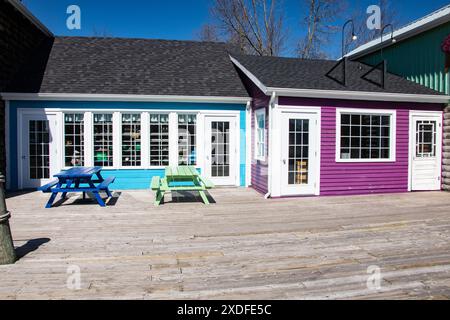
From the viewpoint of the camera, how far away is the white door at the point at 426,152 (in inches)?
404

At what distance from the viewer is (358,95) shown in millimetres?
9508

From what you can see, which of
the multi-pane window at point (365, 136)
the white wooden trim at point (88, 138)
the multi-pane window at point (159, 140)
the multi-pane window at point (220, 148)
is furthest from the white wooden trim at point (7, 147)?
the multi-pane window at point (365, 136)

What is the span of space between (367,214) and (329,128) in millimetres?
2855

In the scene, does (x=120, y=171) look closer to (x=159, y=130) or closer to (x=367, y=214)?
(x=159, y=130)

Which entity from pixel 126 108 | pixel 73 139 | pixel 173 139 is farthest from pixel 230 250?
pixel 73 139

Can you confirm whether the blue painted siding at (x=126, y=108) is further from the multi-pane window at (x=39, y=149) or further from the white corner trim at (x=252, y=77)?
the white corner trim at (x=252, y=77)

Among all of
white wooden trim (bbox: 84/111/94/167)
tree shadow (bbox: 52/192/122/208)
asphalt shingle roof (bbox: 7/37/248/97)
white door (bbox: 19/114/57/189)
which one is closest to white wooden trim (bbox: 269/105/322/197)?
asphalt shingle roof (bbox: 7/37/248/97)

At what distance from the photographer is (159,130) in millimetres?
10844

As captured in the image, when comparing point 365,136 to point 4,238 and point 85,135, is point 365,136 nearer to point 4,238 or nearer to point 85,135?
point 85,135

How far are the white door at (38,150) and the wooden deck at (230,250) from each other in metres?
2.25

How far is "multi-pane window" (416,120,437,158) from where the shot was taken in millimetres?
10336

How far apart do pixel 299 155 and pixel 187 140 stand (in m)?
3.41
